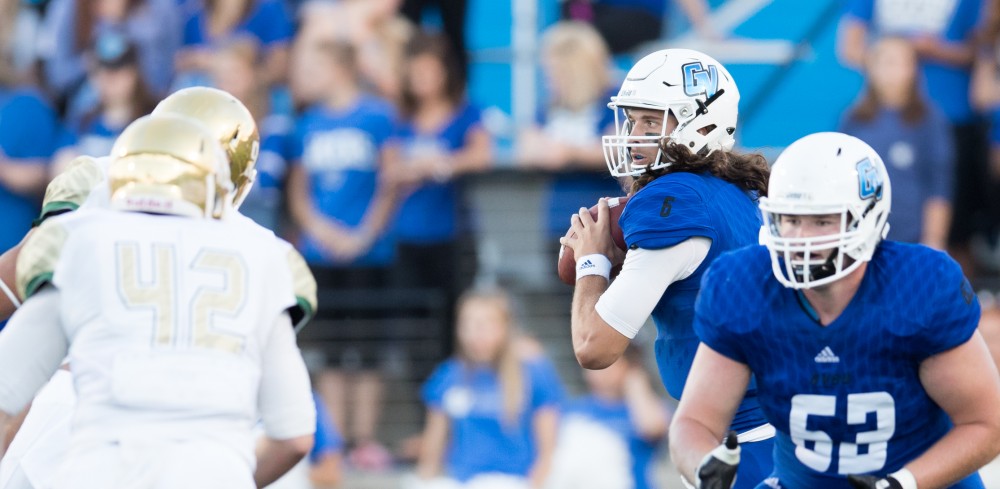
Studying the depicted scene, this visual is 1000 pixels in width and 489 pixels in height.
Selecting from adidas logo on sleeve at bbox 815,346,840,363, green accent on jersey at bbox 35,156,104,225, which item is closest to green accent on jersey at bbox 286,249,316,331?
green accent on jersey at bbox 35,156,104,225

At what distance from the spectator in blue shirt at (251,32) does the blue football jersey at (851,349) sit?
253 inches

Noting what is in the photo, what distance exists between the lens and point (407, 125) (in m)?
9.85

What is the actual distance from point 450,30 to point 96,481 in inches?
270

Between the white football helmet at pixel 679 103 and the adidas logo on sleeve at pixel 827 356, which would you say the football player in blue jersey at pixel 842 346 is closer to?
the adidas logo on sleeve at pixel 827 356

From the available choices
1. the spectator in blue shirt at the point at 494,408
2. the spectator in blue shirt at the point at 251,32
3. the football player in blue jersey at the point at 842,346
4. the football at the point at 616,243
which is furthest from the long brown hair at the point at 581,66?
the football player in blue jersey at the point at 842,346

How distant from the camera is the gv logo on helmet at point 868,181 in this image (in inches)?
158

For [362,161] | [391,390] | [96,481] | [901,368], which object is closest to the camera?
[96,481]

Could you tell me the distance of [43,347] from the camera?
149 inches

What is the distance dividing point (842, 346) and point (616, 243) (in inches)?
40.1

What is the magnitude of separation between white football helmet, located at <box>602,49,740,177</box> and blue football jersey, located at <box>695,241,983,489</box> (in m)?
0.81

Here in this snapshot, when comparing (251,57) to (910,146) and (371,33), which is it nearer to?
(371,33)

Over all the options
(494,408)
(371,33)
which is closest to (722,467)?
(494,408)

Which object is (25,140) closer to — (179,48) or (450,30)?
(179,48)

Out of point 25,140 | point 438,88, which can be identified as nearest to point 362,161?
point 438,88
